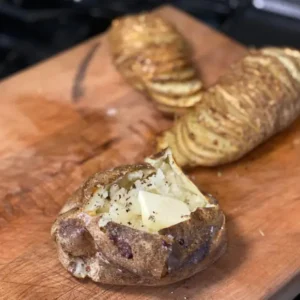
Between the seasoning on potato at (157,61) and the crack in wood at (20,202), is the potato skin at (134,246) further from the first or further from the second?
the seasoning on potato at (157,61)

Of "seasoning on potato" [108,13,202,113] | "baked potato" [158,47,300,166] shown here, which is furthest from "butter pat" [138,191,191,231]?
"seasoning on potato" [108,13,202,113]

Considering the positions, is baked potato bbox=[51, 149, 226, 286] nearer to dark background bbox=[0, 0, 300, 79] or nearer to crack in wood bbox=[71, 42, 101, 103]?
crack in wood bbox=[71, 42, 101, 103]

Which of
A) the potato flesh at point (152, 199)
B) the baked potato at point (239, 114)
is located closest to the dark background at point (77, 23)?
the baked potato at point (239, 114)

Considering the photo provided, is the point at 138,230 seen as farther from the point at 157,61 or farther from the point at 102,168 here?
the point at 157,61

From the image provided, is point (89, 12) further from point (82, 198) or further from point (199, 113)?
point (82, 198)

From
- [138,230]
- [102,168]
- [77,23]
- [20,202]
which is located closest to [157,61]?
[102,168]

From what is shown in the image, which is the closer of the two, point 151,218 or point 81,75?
point 151,218

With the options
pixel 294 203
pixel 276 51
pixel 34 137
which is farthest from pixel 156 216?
pixel 276 51
